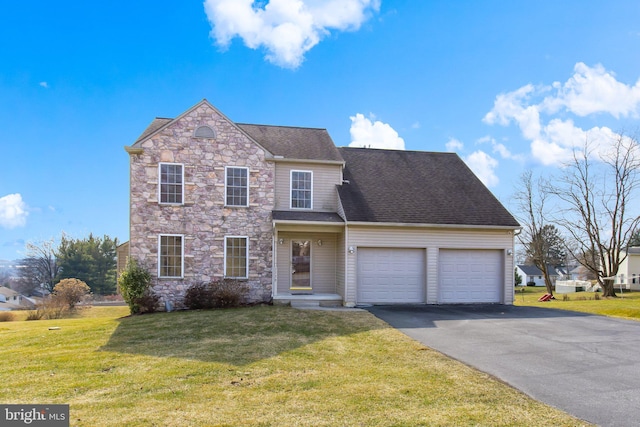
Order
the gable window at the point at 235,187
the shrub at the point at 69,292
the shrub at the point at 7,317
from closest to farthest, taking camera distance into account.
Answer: the gable window at the point at 235,187, the shrub at the point at 7,317, the shrub at the point at 69,292

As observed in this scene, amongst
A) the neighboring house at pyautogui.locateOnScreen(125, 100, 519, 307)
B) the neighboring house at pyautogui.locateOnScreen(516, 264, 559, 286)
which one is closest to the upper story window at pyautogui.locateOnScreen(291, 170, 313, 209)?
the neighboring house at pyautogui.locateOnScreen(125, 100, 519, 307)

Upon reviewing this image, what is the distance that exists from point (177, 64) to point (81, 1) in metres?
3.66

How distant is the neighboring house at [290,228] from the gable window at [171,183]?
1.4 inches

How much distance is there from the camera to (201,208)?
15766 mm

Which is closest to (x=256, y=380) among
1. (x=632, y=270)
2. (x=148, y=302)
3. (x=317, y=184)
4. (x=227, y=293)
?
(x=227, y=293)

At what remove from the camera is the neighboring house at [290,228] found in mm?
15453

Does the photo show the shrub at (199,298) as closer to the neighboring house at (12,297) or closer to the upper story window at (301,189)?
the upper story window at (301,189)

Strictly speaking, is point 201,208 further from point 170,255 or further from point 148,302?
point 148,302

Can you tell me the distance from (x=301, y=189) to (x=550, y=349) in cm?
1064

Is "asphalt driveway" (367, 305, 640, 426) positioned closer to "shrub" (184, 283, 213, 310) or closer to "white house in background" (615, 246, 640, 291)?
"shrub" (184, 283, 213, 310)

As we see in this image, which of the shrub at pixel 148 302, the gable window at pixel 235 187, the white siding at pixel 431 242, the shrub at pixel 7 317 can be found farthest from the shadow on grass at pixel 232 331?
the shrub at pixel 7 317

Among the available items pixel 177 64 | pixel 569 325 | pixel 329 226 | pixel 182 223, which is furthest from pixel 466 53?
pixel 182 223

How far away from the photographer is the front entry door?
16703 mm

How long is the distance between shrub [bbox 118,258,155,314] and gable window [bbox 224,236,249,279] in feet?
9.48
